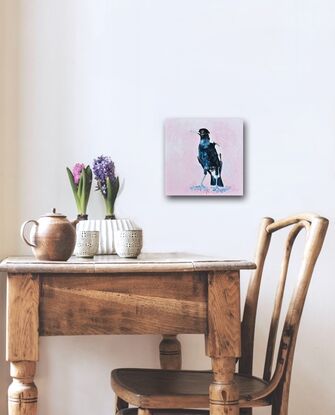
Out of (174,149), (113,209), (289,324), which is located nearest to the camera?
(289,324)

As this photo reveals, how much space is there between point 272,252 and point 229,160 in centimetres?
36

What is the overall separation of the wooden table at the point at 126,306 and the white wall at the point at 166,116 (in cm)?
75

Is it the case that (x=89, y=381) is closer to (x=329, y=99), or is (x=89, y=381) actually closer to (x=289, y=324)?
(x=289, y=324)

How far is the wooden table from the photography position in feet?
5.11

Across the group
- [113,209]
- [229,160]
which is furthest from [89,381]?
[229,160]

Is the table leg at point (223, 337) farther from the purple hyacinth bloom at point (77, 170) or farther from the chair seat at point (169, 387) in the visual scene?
the purple hyacinth bloom at point (77, 170)

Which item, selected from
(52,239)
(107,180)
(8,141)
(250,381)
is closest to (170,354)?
(250,381)

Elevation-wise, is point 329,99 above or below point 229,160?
above

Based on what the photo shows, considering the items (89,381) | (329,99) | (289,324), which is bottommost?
(89,381)

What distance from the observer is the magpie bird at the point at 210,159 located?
7.71ft

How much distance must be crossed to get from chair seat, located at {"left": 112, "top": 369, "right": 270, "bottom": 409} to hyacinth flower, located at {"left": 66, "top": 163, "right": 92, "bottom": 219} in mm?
549

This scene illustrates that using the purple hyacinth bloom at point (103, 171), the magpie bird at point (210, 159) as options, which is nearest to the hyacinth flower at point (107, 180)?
the purple hyacinth bloom at point (103, 171)

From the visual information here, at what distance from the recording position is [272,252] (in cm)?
238

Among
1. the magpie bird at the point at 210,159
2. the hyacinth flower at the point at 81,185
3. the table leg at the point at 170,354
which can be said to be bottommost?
the table leg at the point at 170,354
